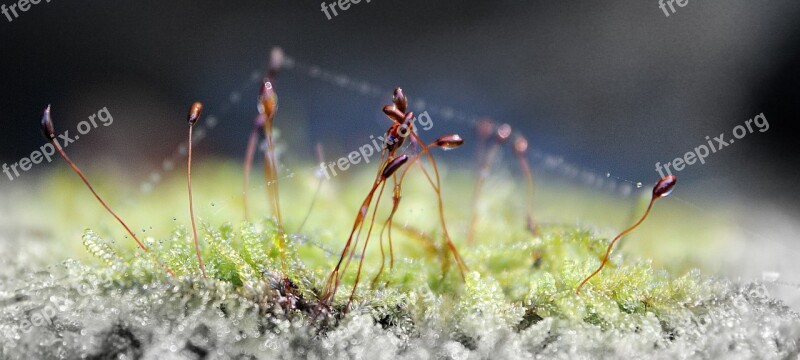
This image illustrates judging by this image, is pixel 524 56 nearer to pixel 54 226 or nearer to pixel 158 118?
pixel 158 118

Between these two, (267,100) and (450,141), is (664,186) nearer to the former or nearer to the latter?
(450,141)

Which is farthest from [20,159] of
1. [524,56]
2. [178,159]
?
[524,56]
